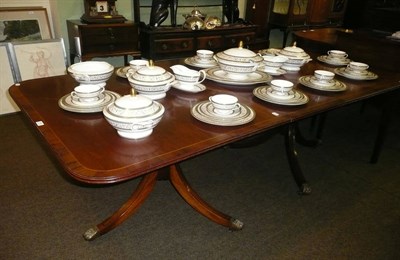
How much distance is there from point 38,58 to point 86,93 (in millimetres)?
1825

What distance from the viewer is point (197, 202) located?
1.52 metres

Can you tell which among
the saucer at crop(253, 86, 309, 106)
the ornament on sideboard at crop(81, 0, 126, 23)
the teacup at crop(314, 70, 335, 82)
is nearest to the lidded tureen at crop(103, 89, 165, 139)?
the saucer at crop(253, 86, 309, 106)

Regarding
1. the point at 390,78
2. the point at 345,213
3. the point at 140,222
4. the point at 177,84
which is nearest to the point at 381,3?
the point at 390,78

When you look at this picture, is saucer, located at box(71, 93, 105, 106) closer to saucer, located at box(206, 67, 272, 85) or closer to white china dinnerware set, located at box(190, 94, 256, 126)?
white china dinnerware set, located at box(190, 94, 256, 126)

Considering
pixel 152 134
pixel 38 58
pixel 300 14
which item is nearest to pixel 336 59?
pixel 152 134

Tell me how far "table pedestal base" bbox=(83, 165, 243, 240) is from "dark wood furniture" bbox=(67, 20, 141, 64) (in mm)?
1568

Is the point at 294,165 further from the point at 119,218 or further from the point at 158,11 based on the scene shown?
the point at 158,11

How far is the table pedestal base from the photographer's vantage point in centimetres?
143

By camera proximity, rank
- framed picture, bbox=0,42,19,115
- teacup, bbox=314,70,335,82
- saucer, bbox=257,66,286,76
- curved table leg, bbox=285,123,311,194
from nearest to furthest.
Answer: teacup, bbox=314,70,335,82, saucer, bbox=257,66,286,76, curved table leg, bbox=285,123,311,194, framed picture, bbox=0,42,19,115

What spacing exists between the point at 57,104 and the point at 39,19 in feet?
6.26

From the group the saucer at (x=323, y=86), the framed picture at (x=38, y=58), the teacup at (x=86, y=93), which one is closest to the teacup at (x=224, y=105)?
the teacup at (x=86, y=93)

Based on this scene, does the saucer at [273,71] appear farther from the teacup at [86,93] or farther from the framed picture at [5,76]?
the framed picture at [5,76]

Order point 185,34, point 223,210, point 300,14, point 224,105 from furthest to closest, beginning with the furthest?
point 300,14 → point 185,34 → point 223,210 → point 224,105

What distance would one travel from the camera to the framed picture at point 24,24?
8.61ft
